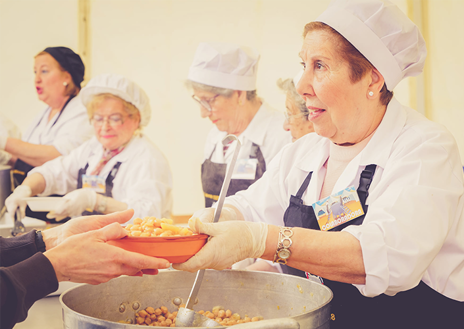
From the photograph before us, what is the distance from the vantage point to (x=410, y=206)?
111cm

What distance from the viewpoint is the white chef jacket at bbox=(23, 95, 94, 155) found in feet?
13.5

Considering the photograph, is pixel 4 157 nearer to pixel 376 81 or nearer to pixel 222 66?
pixel 222 66

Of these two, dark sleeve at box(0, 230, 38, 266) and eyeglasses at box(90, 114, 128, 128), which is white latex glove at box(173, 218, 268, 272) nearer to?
dark sleeve at box(0, 230, 38, 266)

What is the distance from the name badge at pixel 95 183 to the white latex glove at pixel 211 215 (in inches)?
78.3

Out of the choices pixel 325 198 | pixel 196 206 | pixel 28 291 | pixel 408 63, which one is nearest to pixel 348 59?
pixel 408 63

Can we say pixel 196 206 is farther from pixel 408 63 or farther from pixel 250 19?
pixel 408 63

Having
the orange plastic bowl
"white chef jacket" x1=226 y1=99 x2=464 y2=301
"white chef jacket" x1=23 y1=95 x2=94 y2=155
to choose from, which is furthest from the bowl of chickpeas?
"white chef jacket" x1=23 y1=95 x2=94 y2=155

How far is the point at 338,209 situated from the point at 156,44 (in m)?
4.49

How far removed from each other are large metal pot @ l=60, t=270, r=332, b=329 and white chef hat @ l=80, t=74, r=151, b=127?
219cm

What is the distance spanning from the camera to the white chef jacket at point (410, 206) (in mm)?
1086

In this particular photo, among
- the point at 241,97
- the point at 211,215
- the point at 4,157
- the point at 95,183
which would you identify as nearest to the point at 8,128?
the point at 4,157

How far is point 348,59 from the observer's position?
53.1 inches

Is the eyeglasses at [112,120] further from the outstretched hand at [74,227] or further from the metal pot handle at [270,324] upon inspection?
the metal pot handle at [270,324]

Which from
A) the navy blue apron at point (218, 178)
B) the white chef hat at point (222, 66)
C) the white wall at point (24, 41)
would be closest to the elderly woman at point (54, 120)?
the white wall at point (24, 41)
